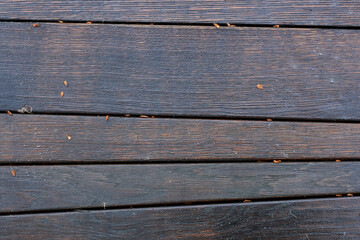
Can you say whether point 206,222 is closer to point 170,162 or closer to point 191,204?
point 191,204

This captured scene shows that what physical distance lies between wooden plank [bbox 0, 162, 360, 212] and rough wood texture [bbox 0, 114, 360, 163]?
3 cm

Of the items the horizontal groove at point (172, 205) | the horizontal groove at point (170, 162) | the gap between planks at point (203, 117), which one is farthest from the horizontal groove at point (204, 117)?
the horizontal groove at point (172, 205)

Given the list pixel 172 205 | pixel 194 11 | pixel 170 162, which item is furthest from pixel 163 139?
pixel 194 11

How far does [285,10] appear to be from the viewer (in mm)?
959

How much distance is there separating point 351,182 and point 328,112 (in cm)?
21

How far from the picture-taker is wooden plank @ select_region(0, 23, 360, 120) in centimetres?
91

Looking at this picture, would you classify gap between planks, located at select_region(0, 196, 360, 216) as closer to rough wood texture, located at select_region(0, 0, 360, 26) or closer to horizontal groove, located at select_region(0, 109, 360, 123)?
horizontal groove, located at select_region(0, 109, 360, 123)

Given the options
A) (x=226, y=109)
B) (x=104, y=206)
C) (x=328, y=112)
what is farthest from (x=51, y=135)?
(x=328, y=112)

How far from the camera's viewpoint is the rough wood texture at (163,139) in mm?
897

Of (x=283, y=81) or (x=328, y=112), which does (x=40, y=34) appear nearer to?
(x=283, y=81)

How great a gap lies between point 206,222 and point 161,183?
0.56 ft

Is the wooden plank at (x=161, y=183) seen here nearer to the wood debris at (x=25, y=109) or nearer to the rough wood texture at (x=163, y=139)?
the rough wood texture at (x=163, y=139)

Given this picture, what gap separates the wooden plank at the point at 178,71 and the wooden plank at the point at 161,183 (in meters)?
0.16

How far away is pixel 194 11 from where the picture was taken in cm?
95
